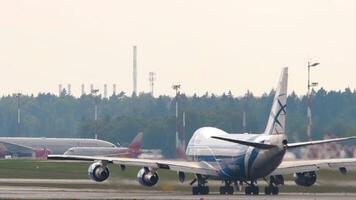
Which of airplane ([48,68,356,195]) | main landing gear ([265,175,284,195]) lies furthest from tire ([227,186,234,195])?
main landing gear ([265,175,284,195])

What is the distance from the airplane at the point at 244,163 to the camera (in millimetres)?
80812

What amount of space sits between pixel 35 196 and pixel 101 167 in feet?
21.9

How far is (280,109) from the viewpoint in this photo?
81.4 m

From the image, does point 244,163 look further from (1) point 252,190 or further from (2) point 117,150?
(2) point 117,150

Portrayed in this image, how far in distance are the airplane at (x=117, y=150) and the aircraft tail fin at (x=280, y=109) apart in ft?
218

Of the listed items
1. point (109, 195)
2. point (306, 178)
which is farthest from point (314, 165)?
point (109, 195)

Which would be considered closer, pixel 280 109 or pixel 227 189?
pixel 280 109

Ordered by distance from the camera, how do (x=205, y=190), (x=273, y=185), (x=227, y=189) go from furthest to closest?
(x=273, y=185)
(x=227, y=189)
(x=205, y=190)

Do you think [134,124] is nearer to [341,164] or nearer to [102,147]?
[102,147]

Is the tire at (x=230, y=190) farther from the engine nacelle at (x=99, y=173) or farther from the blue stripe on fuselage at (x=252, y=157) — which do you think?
the engine nacelle at (x=99, y=173)

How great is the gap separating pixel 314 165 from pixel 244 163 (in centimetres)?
475

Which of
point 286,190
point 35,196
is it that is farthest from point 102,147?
point 35,196

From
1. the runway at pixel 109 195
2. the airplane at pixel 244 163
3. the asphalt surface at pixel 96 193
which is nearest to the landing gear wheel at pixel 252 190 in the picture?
the airplane at pixel 244 163

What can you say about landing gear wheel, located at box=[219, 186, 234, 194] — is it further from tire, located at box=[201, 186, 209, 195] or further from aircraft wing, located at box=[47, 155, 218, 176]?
aircraft wing, located at box=[47, 155, 218, 176]
